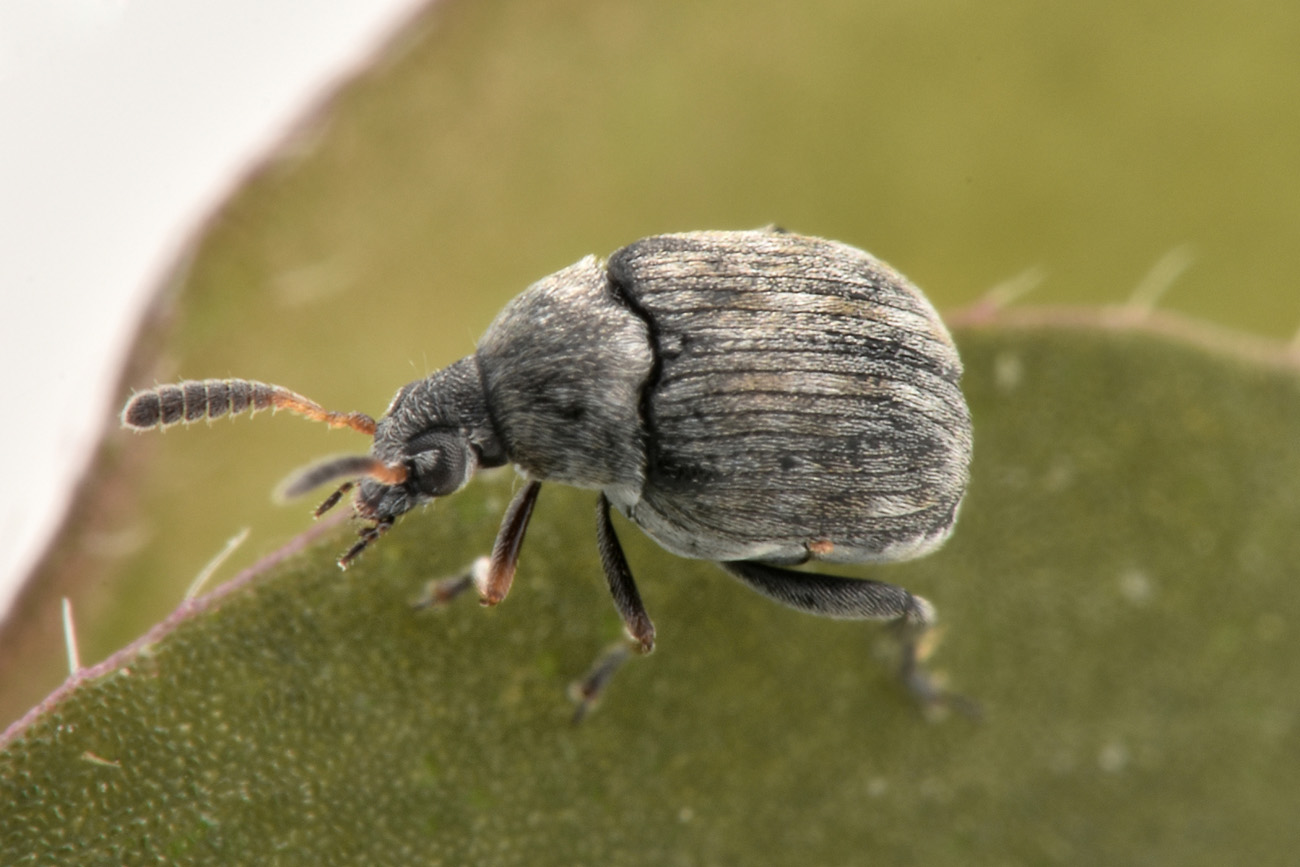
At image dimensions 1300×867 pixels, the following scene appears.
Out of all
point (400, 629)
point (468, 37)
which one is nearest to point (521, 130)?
point (468, 37)

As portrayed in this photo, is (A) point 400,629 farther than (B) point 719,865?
No

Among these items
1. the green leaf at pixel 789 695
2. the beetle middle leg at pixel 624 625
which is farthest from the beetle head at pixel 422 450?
the beetle middle leg at pixel 624 625

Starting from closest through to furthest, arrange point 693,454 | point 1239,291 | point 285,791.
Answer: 1. point 285,791
2. point 693,454
3. point 1239,291

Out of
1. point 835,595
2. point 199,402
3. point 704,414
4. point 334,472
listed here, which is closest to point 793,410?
point 704,414

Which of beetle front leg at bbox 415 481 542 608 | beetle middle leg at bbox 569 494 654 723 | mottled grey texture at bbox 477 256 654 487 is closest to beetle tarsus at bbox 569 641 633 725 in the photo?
beetle middle leg at bbox 569 494 654 723

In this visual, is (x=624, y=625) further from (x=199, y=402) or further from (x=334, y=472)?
(x=199, y=402)

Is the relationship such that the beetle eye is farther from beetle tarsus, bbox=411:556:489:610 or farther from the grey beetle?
beetle tarsus, bbox=411:556:489:610

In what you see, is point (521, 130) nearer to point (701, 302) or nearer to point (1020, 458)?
point (701, 302)
